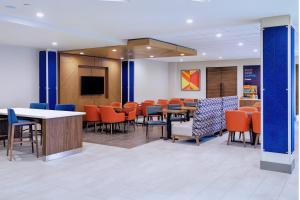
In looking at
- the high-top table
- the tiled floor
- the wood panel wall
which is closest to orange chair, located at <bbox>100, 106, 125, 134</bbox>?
the wood panel wall

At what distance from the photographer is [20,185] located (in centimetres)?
448

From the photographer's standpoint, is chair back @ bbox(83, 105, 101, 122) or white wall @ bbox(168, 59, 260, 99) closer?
chair back @ bbox(83, 105, 101, 122)

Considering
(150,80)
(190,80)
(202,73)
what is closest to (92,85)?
(150,80)

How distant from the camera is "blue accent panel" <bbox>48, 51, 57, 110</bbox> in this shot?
9438 millimetres

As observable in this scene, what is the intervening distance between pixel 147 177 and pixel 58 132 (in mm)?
2260

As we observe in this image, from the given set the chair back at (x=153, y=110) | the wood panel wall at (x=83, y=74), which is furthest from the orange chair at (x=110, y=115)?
the wood panel wall at (x=83, y=74)

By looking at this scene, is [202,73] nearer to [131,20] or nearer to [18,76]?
[18,76]

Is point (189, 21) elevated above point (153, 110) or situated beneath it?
elevated above

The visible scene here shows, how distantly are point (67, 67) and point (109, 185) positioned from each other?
628cm

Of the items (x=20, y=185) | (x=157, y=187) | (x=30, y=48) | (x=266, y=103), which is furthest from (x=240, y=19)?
(x=30, y=48)

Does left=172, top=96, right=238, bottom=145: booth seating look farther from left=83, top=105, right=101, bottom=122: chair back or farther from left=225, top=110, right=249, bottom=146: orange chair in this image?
left=83, top=105, right=101, bottom=122: chair back

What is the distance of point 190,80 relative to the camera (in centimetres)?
1538

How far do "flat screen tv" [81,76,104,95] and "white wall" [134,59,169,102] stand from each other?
2522 millimetres

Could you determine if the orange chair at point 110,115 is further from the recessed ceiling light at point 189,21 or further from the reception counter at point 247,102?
the reception counter at point 247,102
